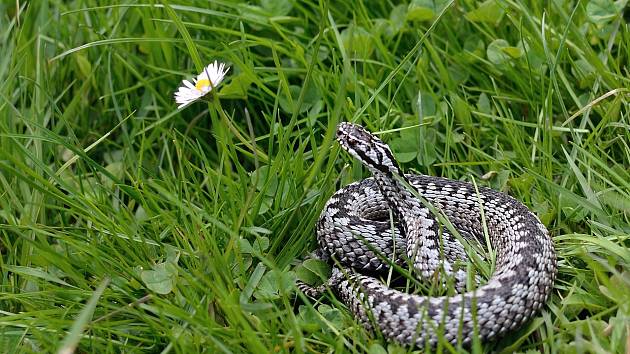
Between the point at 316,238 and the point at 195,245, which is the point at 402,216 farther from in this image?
the point at 195,245

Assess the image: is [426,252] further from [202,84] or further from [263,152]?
[202,84]

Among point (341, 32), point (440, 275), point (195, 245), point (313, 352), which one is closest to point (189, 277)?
point (195, 245)

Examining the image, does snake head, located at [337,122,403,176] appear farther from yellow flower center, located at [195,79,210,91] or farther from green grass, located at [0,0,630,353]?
yellow flower center, located at [195,79,210,91]

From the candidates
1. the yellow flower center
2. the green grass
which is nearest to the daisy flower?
the yellow flower center

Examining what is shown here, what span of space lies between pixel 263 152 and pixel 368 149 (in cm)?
126

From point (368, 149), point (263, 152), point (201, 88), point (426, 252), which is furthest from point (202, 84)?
point (426, 252)

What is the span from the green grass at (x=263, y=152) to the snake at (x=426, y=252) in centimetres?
15

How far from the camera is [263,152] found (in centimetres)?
691

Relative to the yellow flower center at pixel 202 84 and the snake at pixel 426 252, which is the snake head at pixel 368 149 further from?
the yellow flower center at pixel 202 84

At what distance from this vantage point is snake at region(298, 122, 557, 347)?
5191 millimetres

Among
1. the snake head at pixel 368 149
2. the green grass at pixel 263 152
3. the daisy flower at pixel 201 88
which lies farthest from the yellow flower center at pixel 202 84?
the snake head at pixel 368 149

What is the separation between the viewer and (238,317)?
16.7ft

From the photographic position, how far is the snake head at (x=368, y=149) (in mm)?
5926

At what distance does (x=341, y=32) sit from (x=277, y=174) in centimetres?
212
